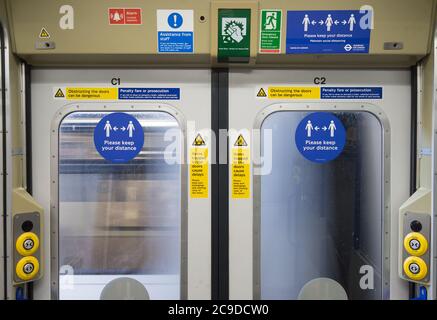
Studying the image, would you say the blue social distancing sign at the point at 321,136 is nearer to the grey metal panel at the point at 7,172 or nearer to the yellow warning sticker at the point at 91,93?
the yellow warning sticker at the point at 91,93

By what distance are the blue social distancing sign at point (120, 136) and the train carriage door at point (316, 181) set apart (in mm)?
656

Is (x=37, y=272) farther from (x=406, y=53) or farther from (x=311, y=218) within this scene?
(x=406, y=53)

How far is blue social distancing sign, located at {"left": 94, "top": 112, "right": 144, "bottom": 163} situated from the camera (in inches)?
96.7

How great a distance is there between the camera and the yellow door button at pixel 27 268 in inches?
88.7

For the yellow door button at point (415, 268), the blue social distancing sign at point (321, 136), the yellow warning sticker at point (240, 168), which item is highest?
the blue social distancing sign at point (321, 136)

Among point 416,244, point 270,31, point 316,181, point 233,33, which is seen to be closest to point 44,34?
point 233,33

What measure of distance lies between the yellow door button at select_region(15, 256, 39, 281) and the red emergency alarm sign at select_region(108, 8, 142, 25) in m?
1.58

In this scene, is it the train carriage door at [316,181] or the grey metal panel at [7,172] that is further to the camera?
the train carriage door at [316,181]

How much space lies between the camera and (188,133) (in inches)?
96.1

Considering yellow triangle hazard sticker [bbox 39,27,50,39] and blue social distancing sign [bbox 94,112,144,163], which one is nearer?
yellow triangle hazard sticker [bbox 39,27,50,39]

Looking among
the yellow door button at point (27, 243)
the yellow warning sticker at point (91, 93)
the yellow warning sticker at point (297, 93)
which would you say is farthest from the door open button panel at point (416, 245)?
Answer: the yellow door button at point (27, 243)

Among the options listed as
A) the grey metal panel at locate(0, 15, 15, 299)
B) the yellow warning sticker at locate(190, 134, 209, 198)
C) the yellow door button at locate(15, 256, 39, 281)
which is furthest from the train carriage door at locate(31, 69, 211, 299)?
the grey metal panel at locate(0, 15, 15, 299)

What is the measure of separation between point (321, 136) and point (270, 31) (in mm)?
778

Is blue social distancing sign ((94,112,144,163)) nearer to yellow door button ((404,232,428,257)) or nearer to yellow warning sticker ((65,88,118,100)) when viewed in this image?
yellow warning sticker ((65,88,118,100))
